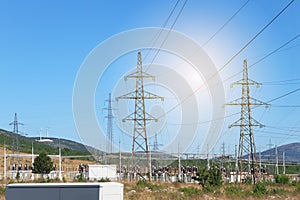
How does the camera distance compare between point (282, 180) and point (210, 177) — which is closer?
point (210, 177)

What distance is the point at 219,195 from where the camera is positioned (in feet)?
122

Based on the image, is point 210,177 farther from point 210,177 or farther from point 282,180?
point 282,180

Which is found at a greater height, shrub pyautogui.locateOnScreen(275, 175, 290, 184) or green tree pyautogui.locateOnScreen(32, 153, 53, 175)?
green tree pyautogui.locateOnScreen(32, 153, 53, 175)

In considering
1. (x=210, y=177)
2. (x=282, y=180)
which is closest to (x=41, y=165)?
(x=210, y=177)

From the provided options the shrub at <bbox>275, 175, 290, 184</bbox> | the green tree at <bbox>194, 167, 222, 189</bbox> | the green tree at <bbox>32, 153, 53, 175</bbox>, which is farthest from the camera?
the green tree at <bbox>32, 153, 53, 175</bbox>

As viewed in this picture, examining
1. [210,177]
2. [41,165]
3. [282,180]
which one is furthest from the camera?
[41,165]

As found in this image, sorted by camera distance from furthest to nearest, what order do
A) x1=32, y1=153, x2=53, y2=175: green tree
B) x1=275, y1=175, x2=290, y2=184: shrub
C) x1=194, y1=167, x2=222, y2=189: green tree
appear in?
x1=32, y1=153, x2=53, y2=175: green tree → x1=275, y1=175, x2=290, y2=184: shrub → x1=194, y1=167, x2=222, y2=189: green tree

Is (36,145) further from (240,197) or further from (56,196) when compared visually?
(56,196)

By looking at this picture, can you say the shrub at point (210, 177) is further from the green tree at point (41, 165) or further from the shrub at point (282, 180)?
the green tree at point (41, 165)

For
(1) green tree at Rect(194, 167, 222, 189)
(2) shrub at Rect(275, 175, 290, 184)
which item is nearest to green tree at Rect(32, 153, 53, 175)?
(1) green tree at Rect(194, 167, 222, 189)

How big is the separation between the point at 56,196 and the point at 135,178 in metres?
46.8

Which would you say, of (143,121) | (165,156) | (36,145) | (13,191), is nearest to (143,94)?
(143,121)

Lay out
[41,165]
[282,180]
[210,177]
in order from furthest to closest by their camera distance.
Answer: [41,165]
[282,180]
[210,177]

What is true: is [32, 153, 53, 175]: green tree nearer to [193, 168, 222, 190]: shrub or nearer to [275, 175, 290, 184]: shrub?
[193, 168, 222, 190]: shrub
